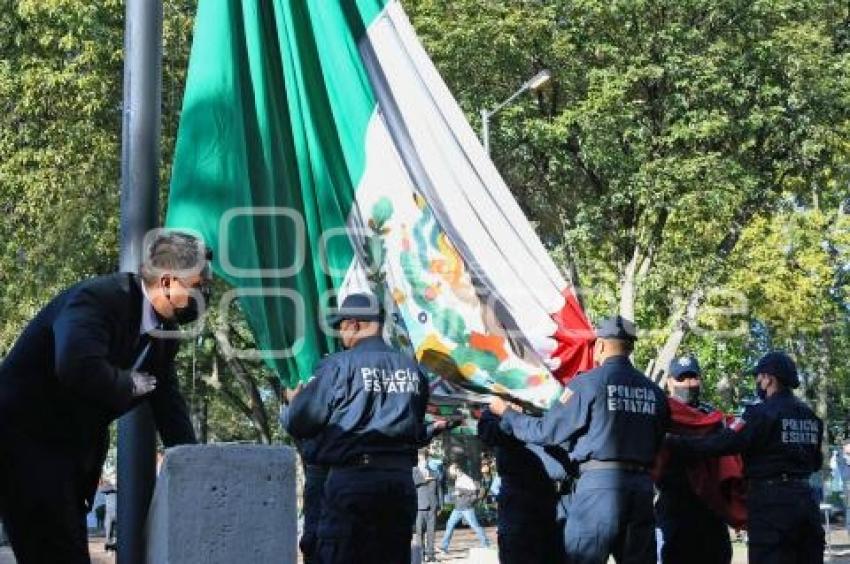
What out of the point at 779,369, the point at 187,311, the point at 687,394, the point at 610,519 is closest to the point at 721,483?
the point at 687,394

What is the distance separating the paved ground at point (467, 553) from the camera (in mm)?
19125

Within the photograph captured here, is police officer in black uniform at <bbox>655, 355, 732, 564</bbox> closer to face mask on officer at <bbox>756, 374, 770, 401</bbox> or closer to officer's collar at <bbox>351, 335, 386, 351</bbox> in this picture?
face mask on officer at <bbox>756, 374, 770, 401</bbox>

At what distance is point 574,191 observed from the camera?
2620 cm

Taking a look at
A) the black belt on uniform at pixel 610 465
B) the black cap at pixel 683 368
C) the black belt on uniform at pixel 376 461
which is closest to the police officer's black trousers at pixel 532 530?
the black belt on uniform at pixel 610 465

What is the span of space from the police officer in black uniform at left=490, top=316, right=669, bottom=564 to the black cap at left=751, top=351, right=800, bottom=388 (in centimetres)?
146

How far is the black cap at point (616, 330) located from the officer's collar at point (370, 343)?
5.13 feet

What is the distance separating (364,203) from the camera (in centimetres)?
913

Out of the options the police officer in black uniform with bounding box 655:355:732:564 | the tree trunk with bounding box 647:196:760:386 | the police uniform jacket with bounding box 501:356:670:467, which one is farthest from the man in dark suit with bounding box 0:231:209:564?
the tree trunk with bounding box 647:196:760:386

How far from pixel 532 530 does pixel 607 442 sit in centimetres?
158

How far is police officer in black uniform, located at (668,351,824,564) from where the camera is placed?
1027 cm

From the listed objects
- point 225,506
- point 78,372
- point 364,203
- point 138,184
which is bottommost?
point 225,506

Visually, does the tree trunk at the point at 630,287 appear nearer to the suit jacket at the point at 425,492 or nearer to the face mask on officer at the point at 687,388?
the suit jacket at the point at 425,492

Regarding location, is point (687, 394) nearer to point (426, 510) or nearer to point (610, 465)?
point (610, 465)

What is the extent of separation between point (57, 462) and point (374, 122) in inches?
176
